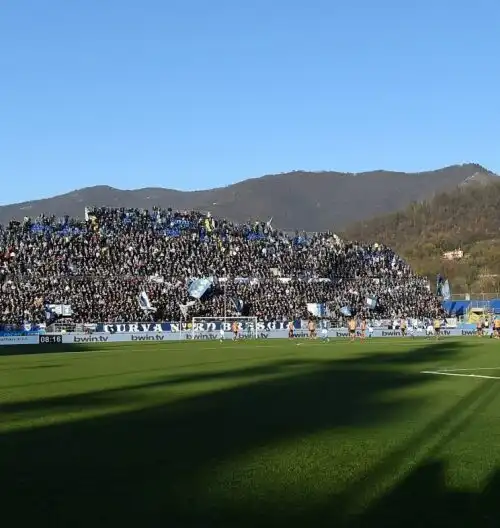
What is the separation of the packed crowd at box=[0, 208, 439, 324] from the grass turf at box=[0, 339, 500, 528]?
4398cm

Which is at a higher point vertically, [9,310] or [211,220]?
[211,220]

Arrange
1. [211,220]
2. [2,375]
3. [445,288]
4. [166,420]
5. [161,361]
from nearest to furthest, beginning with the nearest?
[166,420] → [2,375] → [161,361] → [211,220] → [445,288]

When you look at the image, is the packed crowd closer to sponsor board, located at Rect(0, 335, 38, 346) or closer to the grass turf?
sponsor board, located at Rect(0, 335, 38, 346)

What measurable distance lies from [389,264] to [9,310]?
1496 inches

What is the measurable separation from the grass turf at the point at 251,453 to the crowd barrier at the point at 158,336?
36197mm

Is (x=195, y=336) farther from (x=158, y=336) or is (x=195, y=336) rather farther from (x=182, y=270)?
(x=182, y=270)

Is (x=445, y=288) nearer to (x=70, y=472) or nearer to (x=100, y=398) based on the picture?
(x=100, y=398)

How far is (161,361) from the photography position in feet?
109

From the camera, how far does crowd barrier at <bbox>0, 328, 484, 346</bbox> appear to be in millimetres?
58031

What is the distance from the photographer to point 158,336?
63719 mm

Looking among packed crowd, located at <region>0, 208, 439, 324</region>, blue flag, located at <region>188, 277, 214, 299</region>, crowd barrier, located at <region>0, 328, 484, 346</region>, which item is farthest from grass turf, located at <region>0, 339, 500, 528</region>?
blue flag, located at <region>188, 277, 214, 299</region>

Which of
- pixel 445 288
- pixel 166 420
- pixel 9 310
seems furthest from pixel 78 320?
pixel 166 420

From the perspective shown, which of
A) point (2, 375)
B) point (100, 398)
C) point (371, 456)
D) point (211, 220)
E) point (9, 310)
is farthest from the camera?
point (211, 220)

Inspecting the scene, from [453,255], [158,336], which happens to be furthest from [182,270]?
[453,255]
